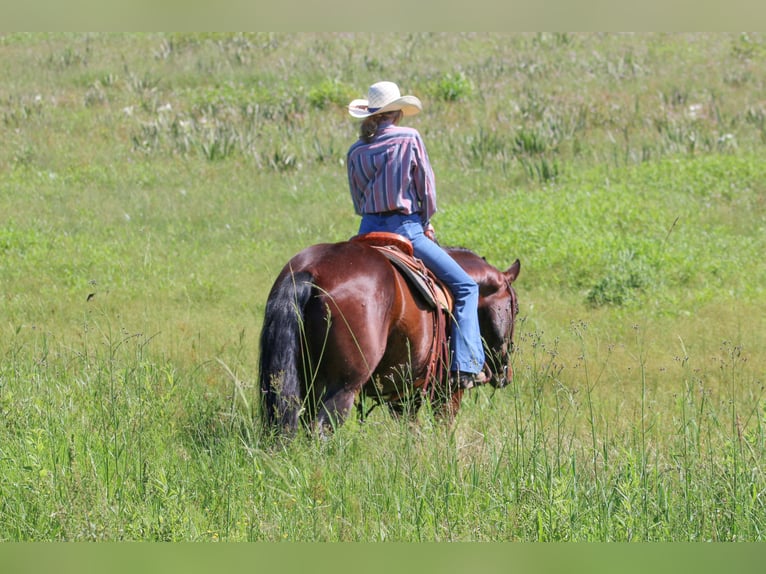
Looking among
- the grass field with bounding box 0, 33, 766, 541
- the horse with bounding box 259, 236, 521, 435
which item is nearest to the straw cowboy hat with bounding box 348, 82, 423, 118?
the horse with bounding box 259, 236, 521, 435

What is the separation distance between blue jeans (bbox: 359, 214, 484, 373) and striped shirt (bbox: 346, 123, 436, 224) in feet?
0.31

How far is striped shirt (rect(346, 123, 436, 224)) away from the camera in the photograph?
612 centimetres

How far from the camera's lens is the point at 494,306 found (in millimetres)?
7148

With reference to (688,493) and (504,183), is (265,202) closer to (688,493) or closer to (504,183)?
(504,183)

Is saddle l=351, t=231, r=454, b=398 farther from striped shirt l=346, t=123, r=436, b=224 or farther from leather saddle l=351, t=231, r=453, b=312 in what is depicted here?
striped shirt l=346, t=123, r=436, b=224

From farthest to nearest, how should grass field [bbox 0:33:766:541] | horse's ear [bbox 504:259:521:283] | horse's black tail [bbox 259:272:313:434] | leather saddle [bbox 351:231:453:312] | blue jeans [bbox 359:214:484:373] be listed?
1. horse's ear [bbox 504:259:521:283]
2. blue jeans [bbox 359:214:484:373]
3. leather saddle [bbox 351:231:453:312]
4. horse's black tail [bbox 259:272:313:434]
5. grass field [bbox 0:33:766:541]

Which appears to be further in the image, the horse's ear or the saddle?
the horse's ear

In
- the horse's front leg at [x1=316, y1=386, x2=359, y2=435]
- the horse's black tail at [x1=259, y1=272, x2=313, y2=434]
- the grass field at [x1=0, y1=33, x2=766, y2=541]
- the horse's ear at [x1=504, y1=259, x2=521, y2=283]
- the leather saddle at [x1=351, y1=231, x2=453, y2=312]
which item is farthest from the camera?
the horse's ear at [x1=504, y1=259, x2=521, y2=283]

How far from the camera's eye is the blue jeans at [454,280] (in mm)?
6281

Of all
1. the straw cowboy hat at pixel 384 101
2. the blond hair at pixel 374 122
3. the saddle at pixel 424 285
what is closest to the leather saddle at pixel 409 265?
the saddle at pixel 424 285

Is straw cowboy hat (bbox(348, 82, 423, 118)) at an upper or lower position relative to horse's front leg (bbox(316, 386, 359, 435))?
upper

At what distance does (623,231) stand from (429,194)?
782cm

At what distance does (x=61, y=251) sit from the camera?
489 inches

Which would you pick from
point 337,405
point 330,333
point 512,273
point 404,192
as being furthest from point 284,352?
point 512,273
